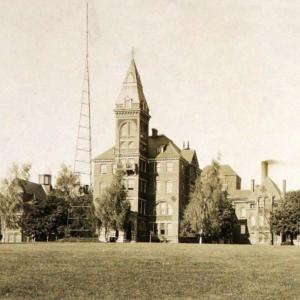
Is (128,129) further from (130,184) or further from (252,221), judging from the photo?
(252,221)

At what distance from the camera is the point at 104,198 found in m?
70.1

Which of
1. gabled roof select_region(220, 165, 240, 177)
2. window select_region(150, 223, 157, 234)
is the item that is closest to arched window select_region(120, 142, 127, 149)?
window select_region(150, 223, 157, 234)

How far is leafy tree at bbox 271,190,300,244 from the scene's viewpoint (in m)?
77.6

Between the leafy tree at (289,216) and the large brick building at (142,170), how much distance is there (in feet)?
41.9

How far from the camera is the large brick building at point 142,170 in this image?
81.4m

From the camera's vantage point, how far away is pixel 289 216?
78500 mm

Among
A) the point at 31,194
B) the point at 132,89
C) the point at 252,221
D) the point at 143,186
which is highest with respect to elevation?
the point at 132,89

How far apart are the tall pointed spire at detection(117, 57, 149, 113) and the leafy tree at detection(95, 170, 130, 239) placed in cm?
1485

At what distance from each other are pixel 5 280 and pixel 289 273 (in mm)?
12028

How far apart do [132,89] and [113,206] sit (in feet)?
61.5

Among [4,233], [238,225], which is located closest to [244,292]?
[4,233]

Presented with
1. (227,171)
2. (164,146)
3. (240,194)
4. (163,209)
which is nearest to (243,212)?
(240,194)

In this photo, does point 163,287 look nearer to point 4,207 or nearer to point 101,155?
point 4,207

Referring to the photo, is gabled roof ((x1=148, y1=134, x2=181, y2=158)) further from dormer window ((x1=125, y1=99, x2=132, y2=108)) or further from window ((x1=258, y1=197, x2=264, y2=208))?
window ((x1=258, y1=197, x2=264, y2=208))
